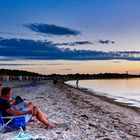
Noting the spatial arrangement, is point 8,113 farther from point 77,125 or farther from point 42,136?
point 77,125

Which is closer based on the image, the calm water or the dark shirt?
the dark shirt

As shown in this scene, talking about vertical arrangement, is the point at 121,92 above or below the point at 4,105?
below

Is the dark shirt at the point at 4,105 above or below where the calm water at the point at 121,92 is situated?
above

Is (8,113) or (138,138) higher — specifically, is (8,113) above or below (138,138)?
above

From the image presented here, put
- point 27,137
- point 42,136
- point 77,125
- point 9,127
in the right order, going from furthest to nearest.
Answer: point 77,125 < point 9,127 < point 42,136 < point 27,137

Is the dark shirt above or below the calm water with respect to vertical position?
above

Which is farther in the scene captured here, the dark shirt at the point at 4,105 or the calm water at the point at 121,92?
the calm water at the point at 121,92

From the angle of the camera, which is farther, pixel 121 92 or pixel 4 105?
pixel 121 92

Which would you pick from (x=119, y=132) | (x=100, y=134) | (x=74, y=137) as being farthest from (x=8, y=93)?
(x=119, y=132)

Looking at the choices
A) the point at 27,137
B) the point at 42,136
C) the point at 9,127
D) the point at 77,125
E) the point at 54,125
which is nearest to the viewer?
the point at 27,137

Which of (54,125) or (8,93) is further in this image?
(54,125)

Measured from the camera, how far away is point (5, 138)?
10.1 m

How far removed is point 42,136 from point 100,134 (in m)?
2.01

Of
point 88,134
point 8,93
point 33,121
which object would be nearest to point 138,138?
point 88,134
